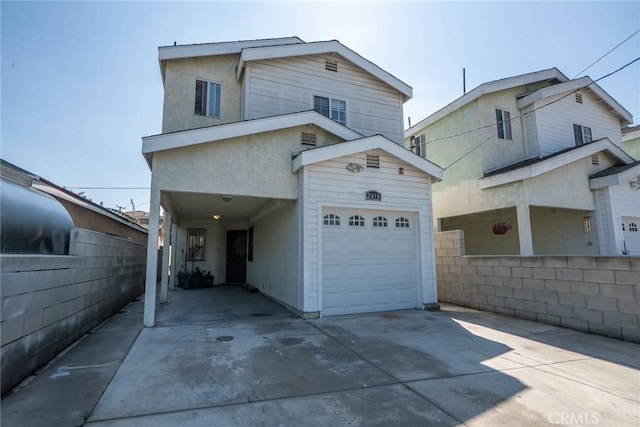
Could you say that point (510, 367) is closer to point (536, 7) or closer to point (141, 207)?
point (536, 7)

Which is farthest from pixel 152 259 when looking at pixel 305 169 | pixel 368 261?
pixel 368 261

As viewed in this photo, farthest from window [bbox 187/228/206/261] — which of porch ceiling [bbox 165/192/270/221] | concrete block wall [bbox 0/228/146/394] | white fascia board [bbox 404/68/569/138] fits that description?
white fascia board [bbox 404/68/569/138]

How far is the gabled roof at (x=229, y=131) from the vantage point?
6.02 meters

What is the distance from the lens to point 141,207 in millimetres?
37781

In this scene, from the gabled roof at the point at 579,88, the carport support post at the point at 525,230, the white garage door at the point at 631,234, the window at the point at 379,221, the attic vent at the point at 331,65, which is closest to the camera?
the window at the point at 379,221

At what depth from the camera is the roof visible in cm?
868

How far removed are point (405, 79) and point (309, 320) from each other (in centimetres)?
848

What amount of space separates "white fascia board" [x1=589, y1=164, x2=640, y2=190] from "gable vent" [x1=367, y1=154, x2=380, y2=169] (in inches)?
290

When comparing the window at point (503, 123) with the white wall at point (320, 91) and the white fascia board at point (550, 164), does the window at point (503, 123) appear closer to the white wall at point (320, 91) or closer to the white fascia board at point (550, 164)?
the white fascia board at point (550, 164)

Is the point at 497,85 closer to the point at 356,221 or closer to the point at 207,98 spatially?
the point at 356,221

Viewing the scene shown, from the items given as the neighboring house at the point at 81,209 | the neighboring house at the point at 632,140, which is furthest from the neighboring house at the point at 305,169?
the neighboring house at the point at 632,140

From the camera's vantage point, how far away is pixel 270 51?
8.78m

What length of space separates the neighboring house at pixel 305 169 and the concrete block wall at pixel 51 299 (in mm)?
989

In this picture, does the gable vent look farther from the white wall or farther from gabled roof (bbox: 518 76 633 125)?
gabled roof (bbox: 518 76 633 125)
